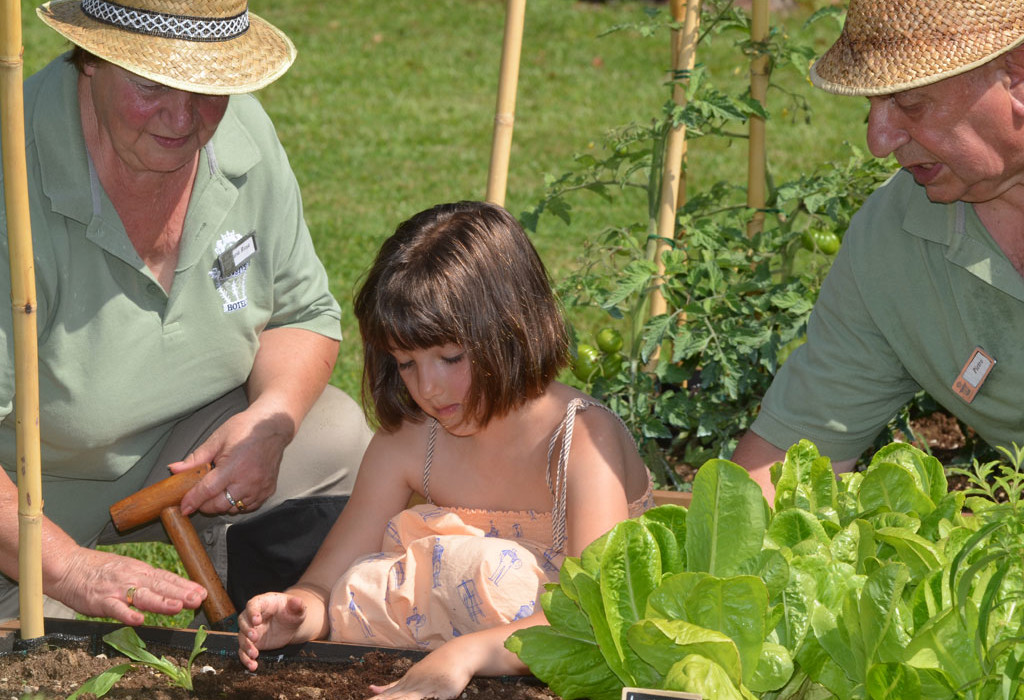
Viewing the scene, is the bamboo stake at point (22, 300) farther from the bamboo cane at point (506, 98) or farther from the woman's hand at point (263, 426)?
the bamboo cane at point (506, 98)

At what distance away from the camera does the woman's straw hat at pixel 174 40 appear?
2107 millimetres

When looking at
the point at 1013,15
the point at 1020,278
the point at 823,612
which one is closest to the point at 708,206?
the point at 1020,278

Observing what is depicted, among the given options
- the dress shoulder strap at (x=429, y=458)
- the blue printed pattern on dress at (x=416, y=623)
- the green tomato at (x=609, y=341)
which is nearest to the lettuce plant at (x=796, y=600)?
the blue printed pattern on dress at (x=416, y=623)

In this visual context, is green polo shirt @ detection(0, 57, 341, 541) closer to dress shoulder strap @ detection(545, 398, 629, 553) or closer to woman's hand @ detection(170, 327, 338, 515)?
woman's hand @ detection(170, 327, 338, 515)

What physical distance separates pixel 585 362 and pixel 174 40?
3.99 feet

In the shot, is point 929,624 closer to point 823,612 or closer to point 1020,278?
point 823,612

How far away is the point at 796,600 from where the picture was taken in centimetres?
135

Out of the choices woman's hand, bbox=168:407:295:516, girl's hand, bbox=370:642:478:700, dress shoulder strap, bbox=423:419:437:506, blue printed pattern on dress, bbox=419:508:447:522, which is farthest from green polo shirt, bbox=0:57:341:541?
girl's hand, bbox=370:642:478:700

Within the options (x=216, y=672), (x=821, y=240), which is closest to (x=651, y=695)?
(x=216, y=672)

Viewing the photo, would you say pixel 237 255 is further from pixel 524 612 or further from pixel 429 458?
pixel 524 612

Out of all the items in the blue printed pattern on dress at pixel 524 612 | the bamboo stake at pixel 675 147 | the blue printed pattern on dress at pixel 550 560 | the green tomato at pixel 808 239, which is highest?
the bamboo stake at pixel 675 147

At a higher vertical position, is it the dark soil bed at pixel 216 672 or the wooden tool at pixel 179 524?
the dark soil bed at pixel 216 672

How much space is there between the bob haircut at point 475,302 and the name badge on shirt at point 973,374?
2.40ft

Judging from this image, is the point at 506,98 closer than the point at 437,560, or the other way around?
the point at 437,560
